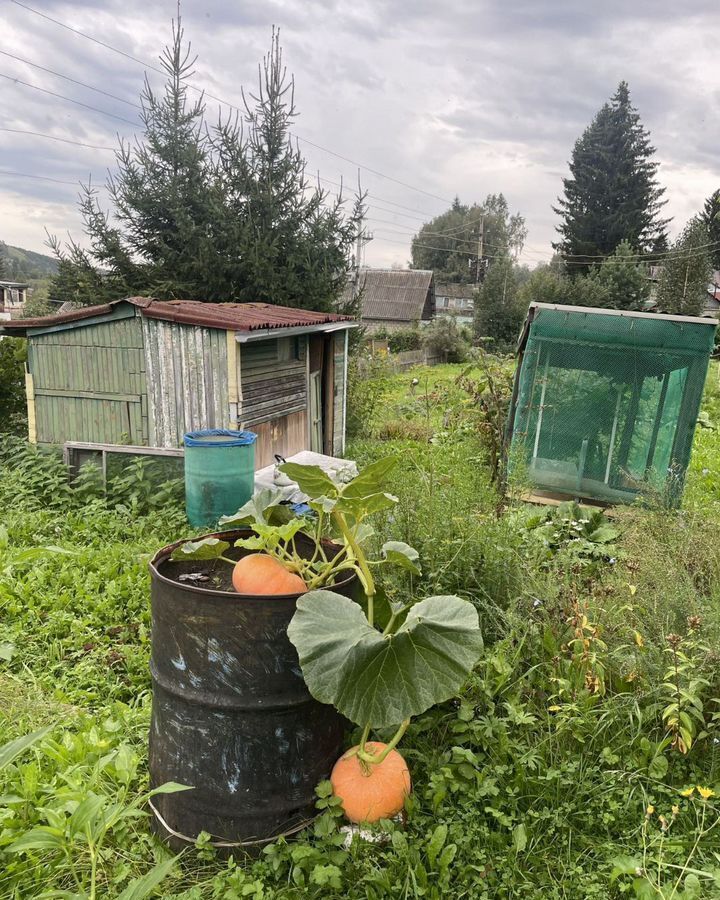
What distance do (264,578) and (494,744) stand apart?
3.83ft

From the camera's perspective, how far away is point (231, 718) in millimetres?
2225

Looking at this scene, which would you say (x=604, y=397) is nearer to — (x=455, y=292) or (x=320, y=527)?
(x=320, y=527)

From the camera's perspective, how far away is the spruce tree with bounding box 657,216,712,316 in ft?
91.8

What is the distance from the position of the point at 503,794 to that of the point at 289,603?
113cm

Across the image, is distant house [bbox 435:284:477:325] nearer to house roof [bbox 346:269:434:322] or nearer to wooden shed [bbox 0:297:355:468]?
house roof [bbox 346:269:434:322]

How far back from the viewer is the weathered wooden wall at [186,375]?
7.52 meters

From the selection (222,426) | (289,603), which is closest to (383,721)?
(289,603)

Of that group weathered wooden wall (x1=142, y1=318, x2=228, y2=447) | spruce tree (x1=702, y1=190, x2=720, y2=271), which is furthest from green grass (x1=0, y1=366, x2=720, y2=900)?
spruce tree (x1=702, y1=190, x2=720, y2=271)

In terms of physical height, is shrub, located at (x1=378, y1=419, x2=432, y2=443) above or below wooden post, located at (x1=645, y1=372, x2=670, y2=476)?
below

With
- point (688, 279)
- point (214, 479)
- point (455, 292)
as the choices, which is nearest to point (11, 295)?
point (455, 292)

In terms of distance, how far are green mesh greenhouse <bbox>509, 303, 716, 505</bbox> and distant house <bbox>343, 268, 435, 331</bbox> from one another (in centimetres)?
2931

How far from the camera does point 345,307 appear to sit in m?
15.8

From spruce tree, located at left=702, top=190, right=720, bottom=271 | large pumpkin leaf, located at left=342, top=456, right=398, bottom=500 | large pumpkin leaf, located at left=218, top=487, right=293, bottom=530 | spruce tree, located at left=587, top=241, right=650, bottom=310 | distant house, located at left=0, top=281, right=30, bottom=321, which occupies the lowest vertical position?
distant house, located at left=0, top=281, right=30, bottom=321

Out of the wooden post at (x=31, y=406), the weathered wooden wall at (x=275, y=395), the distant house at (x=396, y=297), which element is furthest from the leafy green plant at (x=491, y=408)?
the distant house at (x=396, y=297)
